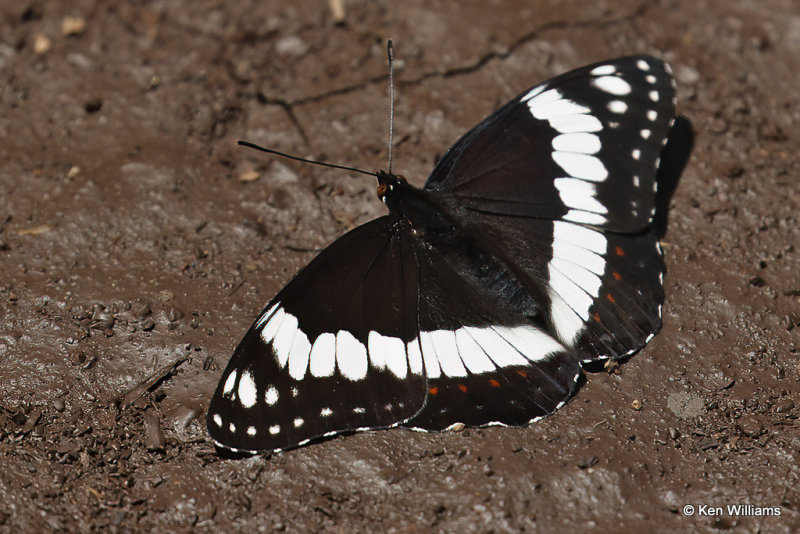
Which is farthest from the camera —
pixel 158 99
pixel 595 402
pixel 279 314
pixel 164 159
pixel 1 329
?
pixel 158 99

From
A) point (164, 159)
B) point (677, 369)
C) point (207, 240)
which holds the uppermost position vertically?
point (164, 159)

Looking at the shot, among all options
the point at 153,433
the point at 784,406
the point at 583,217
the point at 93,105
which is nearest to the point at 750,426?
the point at 784,406

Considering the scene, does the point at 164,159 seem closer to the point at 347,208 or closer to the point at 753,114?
the point at 347,208

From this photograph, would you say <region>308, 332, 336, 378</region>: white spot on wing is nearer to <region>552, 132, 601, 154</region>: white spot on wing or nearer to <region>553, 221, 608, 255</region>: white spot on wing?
<region>553, 221, 608, 255</region>: white spot on wing

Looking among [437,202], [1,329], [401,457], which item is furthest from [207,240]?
[401,457]

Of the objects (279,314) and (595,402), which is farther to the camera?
(595,402)

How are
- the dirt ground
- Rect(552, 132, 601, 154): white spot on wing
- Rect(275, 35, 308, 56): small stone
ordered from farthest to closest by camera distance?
Rect(275, 35, 308, 56): small stone → Rect(552, 132, 601, 154): white spot on wing → the dirt ground

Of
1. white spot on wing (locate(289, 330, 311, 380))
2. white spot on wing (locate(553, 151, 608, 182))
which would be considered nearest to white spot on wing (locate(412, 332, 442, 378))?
white spot on wing (locate(289, 330, 311, 380))

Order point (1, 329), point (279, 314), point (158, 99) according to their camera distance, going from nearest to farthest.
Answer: point (279, 314) → point (1, 329) → point (158, 99)

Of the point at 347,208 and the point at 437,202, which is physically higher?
the point at 437,202
